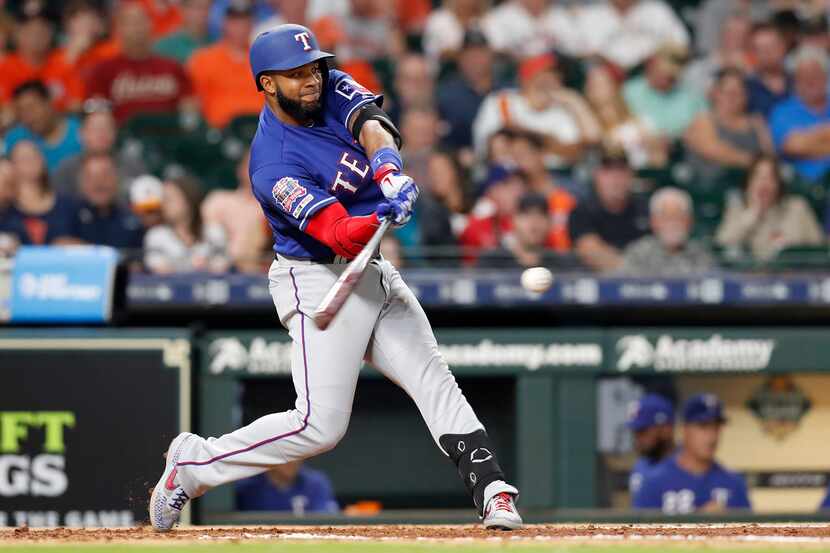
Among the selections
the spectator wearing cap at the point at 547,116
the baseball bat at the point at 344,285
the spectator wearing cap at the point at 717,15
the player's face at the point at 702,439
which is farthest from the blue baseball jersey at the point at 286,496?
the spectator wearing cap at the point at 717,15

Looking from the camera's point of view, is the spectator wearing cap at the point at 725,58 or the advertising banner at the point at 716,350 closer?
the advertising banner at the point at 716,350

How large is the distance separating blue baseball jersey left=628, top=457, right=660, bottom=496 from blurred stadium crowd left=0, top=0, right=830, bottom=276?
1.18 m

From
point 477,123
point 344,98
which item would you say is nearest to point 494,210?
point 477,123

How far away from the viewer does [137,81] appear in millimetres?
9914

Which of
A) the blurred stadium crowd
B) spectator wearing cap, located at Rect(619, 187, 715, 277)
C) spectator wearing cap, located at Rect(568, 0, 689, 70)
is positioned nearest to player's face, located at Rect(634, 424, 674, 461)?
spectator wearing cap, located at Rect(619, 187, 715, 277)

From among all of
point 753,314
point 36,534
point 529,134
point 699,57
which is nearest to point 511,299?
point 753,314

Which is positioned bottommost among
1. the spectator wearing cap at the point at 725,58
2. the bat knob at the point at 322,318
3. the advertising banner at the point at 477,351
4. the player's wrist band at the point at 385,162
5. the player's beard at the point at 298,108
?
the advertising banner at the point at 477,351

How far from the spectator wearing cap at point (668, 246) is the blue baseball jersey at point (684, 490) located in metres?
1.12

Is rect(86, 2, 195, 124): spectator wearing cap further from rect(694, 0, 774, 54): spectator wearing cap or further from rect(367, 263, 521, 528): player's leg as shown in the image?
rect(367, 263, 521, 528): player's leg

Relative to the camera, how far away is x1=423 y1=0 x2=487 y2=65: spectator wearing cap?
10.4 m

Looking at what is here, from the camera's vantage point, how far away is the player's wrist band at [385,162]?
474 centimetres

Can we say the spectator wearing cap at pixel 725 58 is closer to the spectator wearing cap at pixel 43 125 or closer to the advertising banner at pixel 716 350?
the advertising banner at pixel 716 350

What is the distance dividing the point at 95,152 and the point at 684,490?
4.31m

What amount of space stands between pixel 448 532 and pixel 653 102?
228 inches
